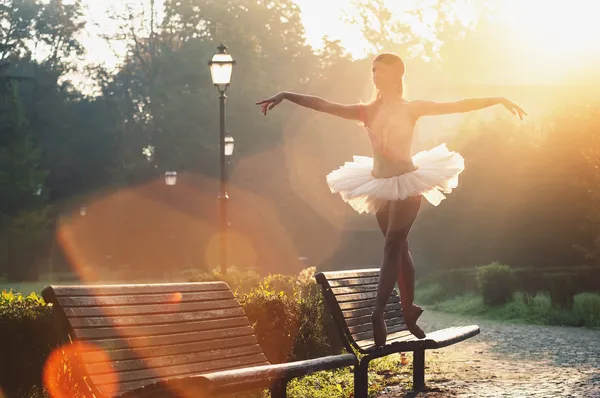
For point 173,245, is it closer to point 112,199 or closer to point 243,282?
point 112,199

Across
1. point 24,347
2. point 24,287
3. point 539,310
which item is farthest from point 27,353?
point 24,287

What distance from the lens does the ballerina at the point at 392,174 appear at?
6880 mm

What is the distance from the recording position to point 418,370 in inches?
346

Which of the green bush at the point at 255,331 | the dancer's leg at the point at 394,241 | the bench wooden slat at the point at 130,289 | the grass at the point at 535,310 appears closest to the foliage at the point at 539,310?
the grass at the point at 535,310

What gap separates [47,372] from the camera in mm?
7340

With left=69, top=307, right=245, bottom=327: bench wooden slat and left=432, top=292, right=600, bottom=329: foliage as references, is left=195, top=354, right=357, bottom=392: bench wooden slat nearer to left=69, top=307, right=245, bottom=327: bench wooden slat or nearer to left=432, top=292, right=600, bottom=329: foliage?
left=69, top=307, right=245, bottom=327: bench wooden slat

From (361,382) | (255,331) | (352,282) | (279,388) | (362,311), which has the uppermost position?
(352,282)

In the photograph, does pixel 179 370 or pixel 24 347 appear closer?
pixel 179 370

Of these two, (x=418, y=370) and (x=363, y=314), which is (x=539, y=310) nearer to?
(x=418, y=370)

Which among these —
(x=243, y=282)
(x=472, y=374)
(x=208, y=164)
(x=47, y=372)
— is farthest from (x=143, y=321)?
(x=208, y=164)

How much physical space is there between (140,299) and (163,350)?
1.05ft

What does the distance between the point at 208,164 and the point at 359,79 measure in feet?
42.4

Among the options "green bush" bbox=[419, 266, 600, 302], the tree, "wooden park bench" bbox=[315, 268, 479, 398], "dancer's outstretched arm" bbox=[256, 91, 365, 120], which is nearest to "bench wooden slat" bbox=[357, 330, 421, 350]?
"wooden park bench" bbox=[315, 268, 479, 398]

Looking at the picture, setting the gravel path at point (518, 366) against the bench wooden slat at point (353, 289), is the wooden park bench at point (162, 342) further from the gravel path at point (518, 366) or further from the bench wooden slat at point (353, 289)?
the gravel path at point (518, 366)
